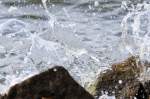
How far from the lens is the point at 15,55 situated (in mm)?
7402

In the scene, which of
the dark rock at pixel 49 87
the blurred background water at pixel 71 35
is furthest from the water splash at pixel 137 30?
the dark rock at pixel 49 87

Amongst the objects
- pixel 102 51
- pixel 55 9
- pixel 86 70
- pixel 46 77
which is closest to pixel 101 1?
pixel 55 9

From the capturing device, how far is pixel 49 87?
3.77m

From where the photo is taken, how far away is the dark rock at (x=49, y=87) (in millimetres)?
3754

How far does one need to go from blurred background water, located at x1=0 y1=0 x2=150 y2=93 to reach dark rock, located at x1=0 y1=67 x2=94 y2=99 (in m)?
1.59

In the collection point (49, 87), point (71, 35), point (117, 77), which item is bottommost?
point (71, 35)

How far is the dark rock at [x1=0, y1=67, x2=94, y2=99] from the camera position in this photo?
12.3 feet

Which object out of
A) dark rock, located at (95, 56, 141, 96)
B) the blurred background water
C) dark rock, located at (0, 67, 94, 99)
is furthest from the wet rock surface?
dark rock, located at (0, 67, 94, 99)

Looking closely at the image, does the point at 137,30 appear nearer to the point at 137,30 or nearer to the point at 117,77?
the point at 137,30

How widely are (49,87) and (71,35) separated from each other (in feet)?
15.0

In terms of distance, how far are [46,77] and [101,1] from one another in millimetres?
6899

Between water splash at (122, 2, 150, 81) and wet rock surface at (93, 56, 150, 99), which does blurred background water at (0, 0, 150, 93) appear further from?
wet rock surface at (93, 56, 150, 99)

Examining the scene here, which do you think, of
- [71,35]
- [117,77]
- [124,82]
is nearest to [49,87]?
[124,82]

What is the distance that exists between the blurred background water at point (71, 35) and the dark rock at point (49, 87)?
1591 mm
